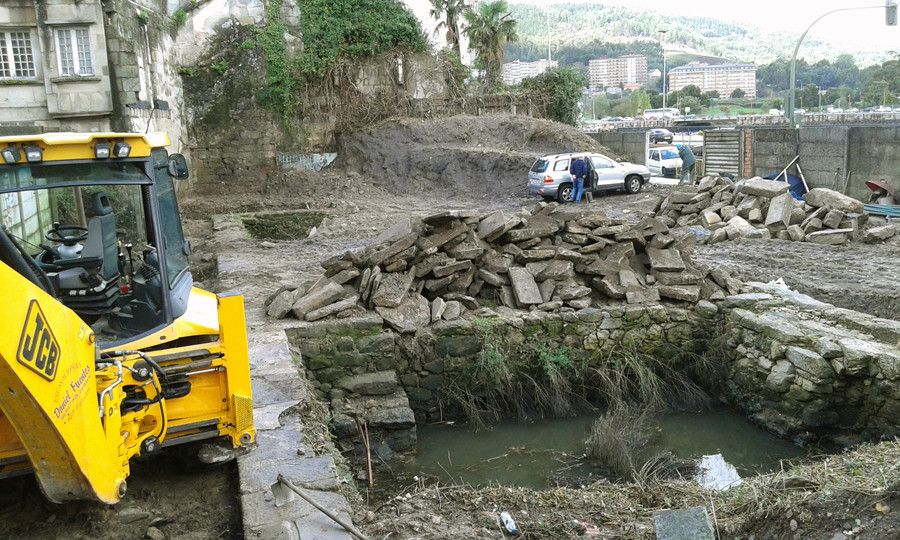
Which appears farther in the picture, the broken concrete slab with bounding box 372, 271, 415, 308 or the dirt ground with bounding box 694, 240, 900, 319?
the dirt ground with bounding box 694, 240, 900, 319

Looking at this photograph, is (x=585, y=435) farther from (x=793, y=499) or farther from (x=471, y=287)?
(x=793, y=499)

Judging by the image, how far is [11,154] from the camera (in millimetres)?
4223

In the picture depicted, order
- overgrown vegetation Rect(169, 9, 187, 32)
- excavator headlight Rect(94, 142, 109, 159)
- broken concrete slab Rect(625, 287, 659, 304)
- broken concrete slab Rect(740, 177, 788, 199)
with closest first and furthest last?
excavator headlight Rect(94, 142, 109, 159) → broken concrete slab Rect(625, 287, 659, 304) → broken concrete slab Rect(740, 177, 788, 199) → overgrown vegetation Rect(169, 9, 187, 32)

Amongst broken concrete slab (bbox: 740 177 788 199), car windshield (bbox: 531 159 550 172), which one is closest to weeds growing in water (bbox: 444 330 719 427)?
Answer: broken concrete slab (bbox: 740 177 788 199)

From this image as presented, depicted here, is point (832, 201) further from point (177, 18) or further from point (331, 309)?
point (177, 18)

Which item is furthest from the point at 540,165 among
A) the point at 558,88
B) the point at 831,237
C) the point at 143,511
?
the point at 143,511

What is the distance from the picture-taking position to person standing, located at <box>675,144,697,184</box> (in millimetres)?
22656

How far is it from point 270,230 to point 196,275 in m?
5.48

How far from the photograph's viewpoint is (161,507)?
5.04m

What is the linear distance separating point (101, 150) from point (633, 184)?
66.8 ft

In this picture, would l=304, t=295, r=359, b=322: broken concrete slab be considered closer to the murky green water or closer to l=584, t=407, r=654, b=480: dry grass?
the murky green water

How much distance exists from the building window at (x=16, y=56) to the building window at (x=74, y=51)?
2.19 feet

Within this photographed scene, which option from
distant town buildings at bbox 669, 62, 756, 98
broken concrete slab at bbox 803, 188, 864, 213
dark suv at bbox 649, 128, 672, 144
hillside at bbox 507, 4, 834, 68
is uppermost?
hillside at bbox 507, 4, 834, 68

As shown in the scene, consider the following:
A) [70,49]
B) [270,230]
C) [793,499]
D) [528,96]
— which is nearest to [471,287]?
[793,499]
